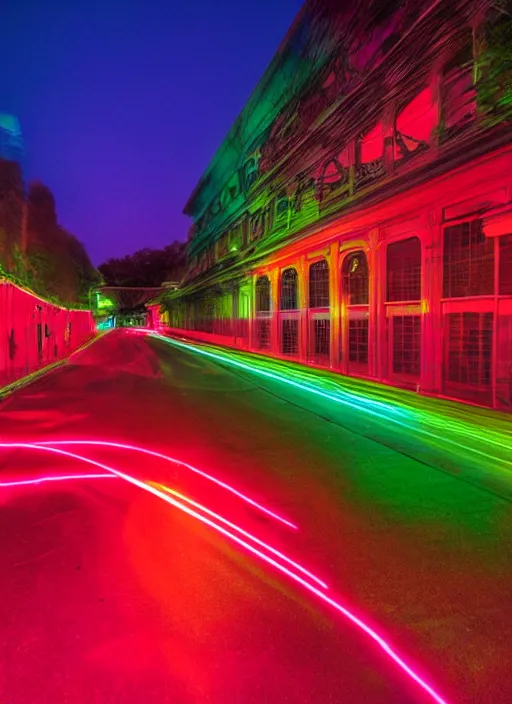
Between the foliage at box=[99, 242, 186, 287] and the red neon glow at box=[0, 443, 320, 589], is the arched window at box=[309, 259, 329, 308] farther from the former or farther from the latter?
the foliage at box=[99, 242, 186, 287]

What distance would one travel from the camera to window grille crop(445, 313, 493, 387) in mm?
10234

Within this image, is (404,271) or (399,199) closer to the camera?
(399,199)

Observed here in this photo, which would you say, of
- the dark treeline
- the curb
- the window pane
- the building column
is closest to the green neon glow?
the building column

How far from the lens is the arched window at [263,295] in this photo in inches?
933

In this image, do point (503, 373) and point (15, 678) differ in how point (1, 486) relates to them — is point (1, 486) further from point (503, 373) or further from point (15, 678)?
point (503, 373)

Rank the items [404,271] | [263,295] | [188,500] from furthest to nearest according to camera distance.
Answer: [263,295] < [404,271] < [188,500]

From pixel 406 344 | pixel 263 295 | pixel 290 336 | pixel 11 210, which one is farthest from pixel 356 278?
pixel 11 210

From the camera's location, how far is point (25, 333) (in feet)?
46.0

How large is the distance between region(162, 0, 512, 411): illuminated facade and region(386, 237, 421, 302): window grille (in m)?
0.04

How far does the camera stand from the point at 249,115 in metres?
29.8

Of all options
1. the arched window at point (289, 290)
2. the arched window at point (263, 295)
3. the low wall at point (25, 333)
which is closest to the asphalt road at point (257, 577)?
the low wall at point (25, 333)

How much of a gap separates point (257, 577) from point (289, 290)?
58.9ft

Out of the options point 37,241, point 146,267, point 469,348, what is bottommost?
point 469,348

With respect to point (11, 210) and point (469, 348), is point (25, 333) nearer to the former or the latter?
point (469, 348)
